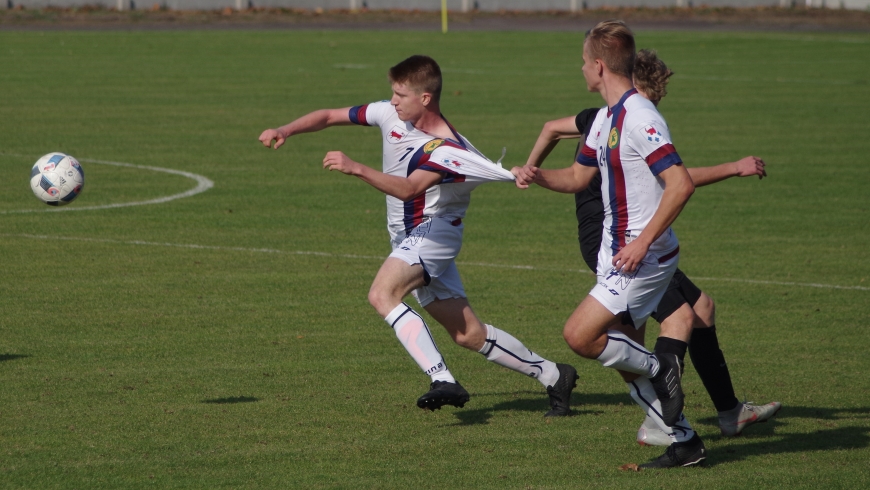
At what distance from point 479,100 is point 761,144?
23.9ft

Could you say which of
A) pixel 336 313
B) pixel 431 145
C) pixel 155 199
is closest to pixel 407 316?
pixel 431 145

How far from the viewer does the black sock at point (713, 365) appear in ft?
21.6

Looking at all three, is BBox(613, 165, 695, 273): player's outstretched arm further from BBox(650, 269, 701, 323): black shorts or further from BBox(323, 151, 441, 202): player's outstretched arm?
BBox(323, 151, 441, 202): player's outstretched arm

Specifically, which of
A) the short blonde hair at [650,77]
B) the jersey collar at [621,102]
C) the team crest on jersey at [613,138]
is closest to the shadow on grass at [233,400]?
the team crest on jersey at [613,138]

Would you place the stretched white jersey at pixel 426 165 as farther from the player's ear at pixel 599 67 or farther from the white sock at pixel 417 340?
the player's ear at pixel 599 67

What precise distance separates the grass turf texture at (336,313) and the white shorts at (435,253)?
2.38 feet

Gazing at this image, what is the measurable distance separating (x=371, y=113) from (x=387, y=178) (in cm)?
109

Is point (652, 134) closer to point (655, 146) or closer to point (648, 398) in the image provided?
point (655, 146)

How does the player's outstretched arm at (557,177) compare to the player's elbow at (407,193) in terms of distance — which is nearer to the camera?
the player's outstretched arm at (557,177)

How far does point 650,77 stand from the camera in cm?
617

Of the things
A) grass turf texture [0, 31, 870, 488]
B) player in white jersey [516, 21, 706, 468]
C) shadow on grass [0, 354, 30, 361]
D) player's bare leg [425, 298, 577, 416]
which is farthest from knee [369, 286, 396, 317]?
shadow on grass [0, 354, 30, 361]

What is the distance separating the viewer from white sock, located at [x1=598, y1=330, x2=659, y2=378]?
18.9 ft

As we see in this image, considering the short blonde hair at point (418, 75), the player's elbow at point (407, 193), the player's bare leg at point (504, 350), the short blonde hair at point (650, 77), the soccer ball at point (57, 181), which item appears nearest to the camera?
the short blonde hair at point (650, 77)

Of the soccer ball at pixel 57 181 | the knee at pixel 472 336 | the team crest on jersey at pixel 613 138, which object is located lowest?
the knee at pixel 472 336
